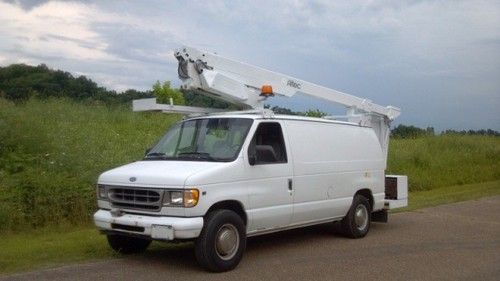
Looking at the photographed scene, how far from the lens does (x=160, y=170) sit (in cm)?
852

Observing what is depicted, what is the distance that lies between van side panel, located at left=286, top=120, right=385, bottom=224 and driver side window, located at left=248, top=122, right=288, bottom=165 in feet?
0.66

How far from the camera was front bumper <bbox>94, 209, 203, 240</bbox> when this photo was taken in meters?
7.97

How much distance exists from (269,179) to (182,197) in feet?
5.48

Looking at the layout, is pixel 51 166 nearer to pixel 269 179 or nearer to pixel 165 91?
pixel 269 179

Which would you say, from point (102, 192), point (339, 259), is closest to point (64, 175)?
point (102, 192)

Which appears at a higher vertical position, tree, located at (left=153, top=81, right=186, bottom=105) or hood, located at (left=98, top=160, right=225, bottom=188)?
tree, located at (left=153, top=81, right=186, bottom=105)

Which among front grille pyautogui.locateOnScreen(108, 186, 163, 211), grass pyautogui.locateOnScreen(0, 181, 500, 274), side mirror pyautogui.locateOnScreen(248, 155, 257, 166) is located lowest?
grass pyautogui.locateOnScreen(0, 181, 500, 274)

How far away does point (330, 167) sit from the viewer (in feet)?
34.7

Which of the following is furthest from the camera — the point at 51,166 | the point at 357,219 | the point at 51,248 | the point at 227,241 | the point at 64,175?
the point at 51,166

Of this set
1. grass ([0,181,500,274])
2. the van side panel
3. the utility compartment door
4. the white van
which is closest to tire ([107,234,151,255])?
the white van

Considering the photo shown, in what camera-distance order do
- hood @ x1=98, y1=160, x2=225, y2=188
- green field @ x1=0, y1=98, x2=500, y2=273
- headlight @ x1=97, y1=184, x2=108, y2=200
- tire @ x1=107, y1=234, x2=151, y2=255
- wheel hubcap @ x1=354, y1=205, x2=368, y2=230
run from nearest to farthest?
hood @ x1=98, y1=160, x2=225, y2=188 → headlight @ x1=97, y1=184, x2=108, y2=200 → tire @ x1=107, y1=234, x2=151, y2=255 → green field @ x1=0, y1=98, x2=500, y2=273 → wheel hubcap @ x1=354, y1=205, x2=368, y2=230

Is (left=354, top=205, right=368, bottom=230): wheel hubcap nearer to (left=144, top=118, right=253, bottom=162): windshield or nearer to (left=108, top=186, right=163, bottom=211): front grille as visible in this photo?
(left=144, top=118, right=253, bottom=162): windshield

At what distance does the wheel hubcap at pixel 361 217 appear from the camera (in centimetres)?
1131

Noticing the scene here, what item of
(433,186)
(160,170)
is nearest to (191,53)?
(160,170)
